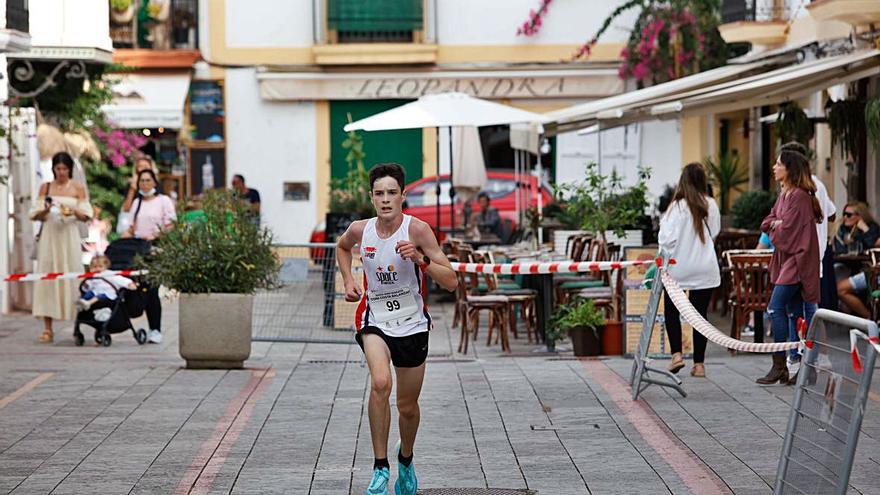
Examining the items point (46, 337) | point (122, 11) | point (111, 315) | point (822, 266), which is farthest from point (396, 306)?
point (122, 11)

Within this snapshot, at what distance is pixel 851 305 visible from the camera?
1464cm

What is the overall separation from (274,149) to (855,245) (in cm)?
1744

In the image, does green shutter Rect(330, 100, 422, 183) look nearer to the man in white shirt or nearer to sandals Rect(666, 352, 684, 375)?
the man in white shirt

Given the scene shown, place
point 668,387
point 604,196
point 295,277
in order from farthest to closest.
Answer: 1. point 604,196
2. point 295,277
3. point 668,387

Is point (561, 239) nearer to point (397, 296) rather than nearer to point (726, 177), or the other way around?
point (726, 177)

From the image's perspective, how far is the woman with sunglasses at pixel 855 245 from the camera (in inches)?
577

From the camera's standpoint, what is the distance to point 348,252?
847 centimetres

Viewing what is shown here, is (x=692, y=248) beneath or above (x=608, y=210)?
beneath

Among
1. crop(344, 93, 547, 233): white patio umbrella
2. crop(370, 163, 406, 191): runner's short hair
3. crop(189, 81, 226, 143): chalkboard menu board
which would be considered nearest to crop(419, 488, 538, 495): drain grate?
crop(370, 163, 406, 191): runner's short hair

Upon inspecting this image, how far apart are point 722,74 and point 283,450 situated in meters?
11.2

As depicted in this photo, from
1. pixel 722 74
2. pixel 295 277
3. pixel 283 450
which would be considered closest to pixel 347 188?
pixel 722 74

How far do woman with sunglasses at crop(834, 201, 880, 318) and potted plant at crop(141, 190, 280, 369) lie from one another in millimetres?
5299

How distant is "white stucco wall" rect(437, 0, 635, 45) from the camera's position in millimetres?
31328

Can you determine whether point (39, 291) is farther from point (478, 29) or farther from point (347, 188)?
point (478, 29)
